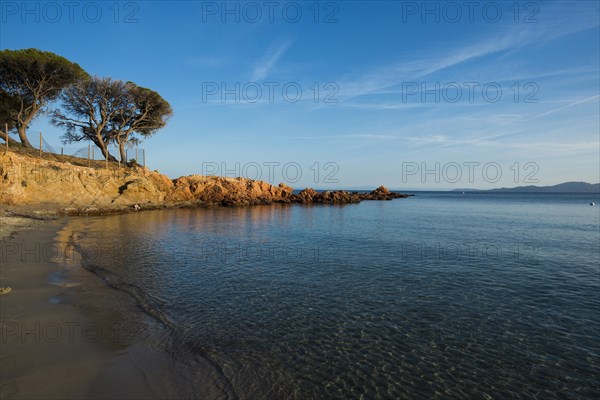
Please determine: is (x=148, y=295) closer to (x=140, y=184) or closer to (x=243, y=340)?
(x=243, y=340)

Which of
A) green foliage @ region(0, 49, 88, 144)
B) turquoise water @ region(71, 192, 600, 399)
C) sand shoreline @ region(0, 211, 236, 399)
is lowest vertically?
turquoise water @ region(71, 192, 600, 399)

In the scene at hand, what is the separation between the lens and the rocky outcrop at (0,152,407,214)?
32.5 metres

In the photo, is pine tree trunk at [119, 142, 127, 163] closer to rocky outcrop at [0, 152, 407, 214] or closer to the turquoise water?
rocky outcrop at [0, 152, 407, 214]

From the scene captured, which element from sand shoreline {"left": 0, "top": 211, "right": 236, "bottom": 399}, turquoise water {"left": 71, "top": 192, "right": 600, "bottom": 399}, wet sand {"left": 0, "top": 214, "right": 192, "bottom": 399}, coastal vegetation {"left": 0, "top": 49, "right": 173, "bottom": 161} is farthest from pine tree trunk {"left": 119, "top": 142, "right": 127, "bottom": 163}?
sand shoreline {"left": 0, "top": 211, "right": 236, "bottom": 399}

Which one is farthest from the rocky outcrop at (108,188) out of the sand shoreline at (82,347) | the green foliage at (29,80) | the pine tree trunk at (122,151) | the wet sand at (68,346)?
the sand shoreline at (82,347)

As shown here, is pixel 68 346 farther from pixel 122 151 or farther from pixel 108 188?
pixel 122 151

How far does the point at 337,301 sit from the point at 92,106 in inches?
2126

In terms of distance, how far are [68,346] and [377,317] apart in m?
7.77

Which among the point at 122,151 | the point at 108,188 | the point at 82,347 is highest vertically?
the point at 122,151

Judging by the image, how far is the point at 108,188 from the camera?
141 feet

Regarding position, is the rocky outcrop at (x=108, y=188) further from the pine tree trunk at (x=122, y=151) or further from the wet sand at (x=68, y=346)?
the wet sand at (x=68, y=346)

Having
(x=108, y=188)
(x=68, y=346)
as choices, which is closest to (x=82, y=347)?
(x=68, y=346)

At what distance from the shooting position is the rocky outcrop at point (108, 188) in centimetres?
3253

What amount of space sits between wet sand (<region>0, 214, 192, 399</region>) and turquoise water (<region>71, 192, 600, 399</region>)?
34.2 inches
